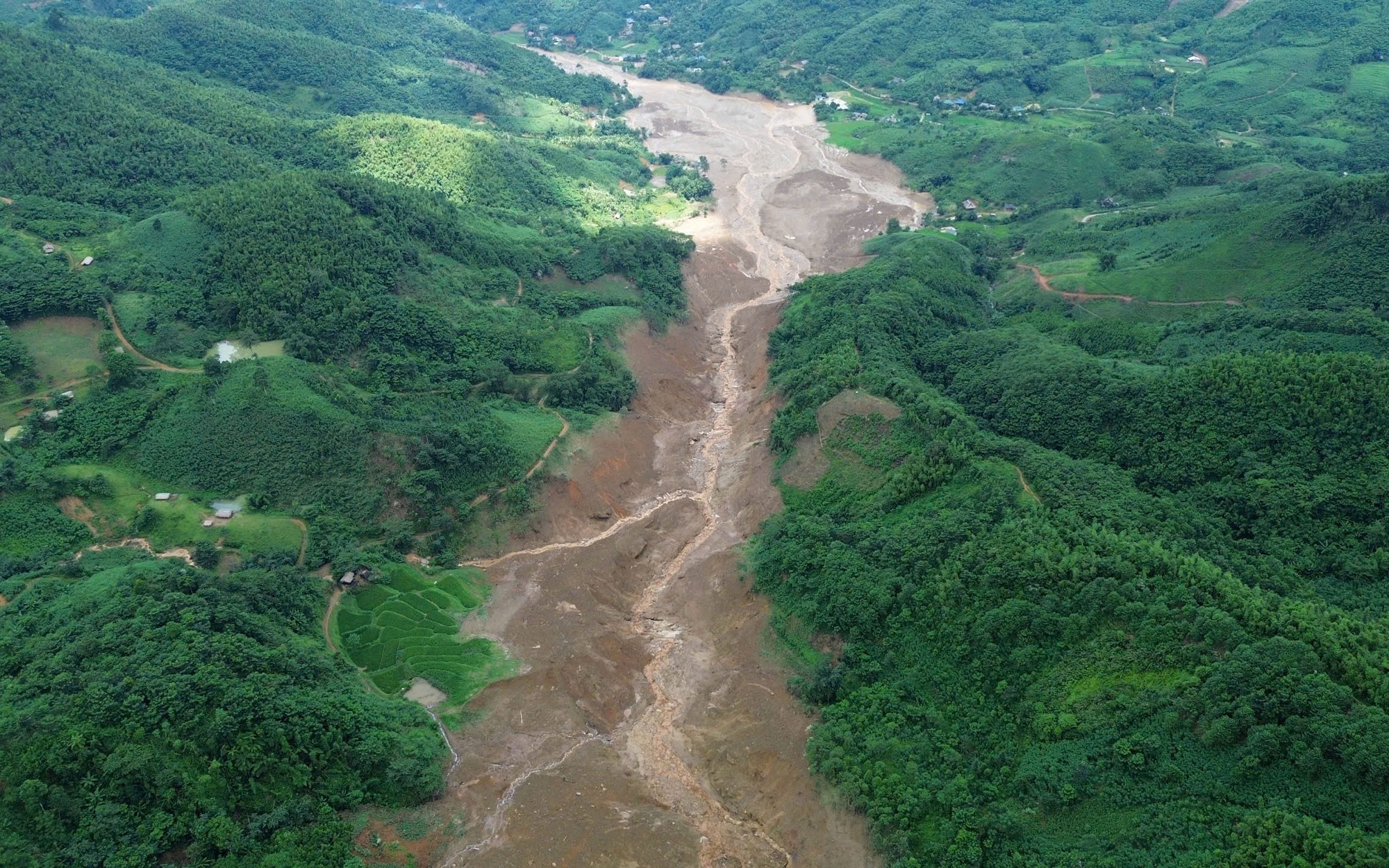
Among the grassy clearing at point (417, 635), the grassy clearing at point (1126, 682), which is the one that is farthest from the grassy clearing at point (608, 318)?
the grassy clearing at point (1126, 682)

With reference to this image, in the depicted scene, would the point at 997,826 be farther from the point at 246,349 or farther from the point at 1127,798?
the point at 246,349

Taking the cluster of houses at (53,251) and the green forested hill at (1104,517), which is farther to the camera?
the cluster of houses at (53,251)

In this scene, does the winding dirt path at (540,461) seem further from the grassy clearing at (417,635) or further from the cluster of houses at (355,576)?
the cluster of houses at (355,576)

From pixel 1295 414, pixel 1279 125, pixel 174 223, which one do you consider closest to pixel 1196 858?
pixel 1295 414

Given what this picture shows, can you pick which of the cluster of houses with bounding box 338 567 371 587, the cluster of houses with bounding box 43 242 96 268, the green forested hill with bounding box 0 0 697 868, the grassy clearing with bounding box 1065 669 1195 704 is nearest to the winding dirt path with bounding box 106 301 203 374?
the green forested hill with bounding box 0 0 697 868

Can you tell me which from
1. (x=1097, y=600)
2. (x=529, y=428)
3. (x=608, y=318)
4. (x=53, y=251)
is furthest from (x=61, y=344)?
(x=1097, y=600)

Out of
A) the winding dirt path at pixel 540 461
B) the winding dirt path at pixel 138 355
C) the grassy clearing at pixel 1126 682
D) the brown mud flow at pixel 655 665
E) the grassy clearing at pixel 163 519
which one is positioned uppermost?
the grassy clearing at pixel 1126 682
